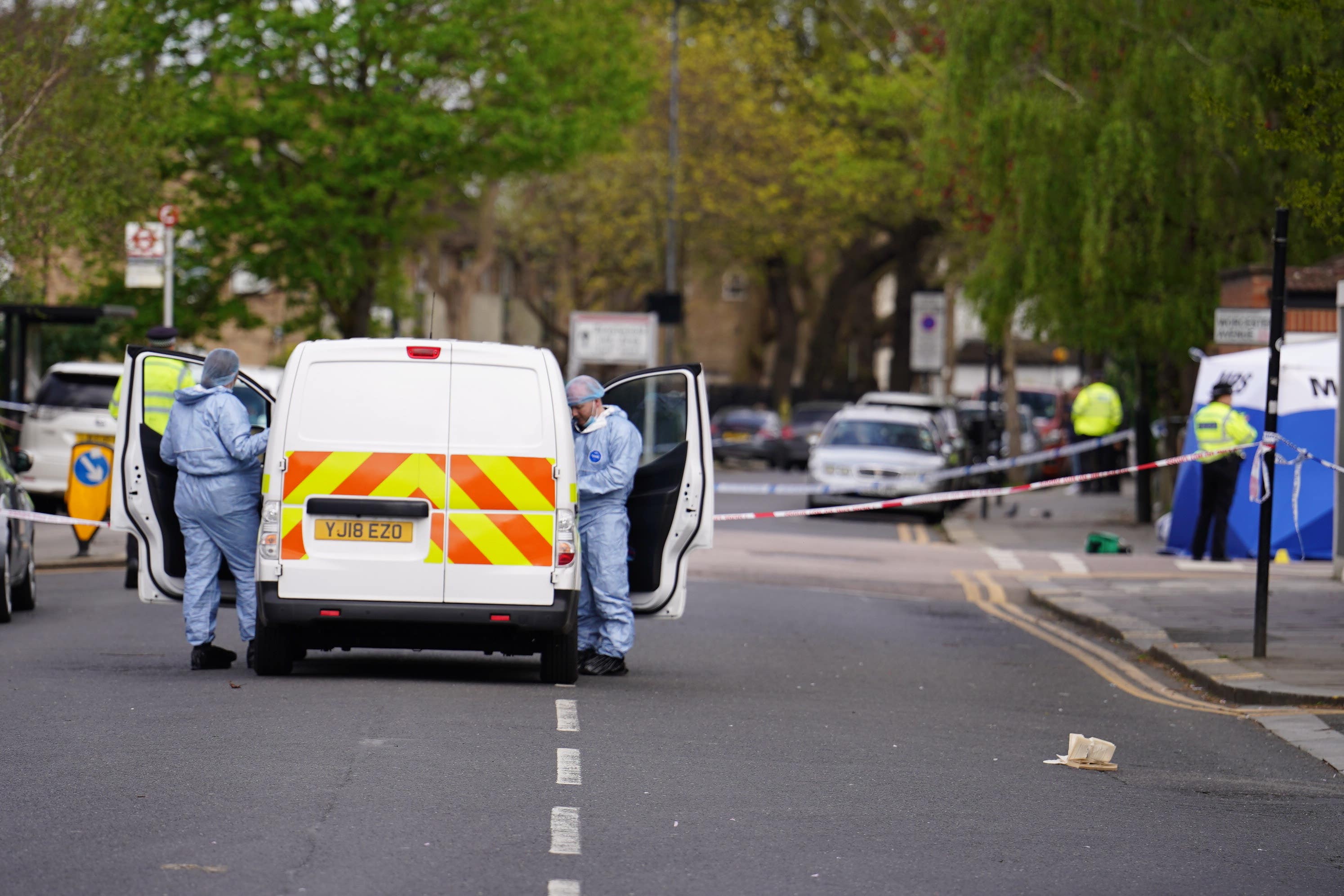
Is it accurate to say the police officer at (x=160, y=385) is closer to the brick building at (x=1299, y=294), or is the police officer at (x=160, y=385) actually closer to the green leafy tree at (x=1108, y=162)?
the brick building at (x=1299, y=294)

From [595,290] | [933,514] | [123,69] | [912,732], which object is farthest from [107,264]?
[595,290]

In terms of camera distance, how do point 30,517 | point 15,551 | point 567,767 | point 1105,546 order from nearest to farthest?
point 567,767 → point 15,551 → point 30,517 → point 1105,546

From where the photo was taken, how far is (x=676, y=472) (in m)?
11.4

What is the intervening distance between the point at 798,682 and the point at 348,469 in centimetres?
320

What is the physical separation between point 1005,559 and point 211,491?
12.8 m

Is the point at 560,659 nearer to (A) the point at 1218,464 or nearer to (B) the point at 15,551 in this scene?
(B) the point at 15,551

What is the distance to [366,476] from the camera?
33.6 ft

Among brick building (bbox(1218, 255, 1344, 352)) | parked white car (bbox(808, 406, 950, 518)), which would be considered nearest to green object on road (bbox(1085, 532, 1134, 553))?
brick building (bbox(1218, 255, 1344, 352))

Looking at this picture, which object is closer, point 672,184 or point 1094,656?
point 1094,656

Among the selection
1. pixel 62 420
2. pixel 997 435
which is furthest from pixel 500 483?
pixel 997 435

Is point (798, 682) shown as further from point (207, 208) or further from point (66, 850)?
point (207, 208)

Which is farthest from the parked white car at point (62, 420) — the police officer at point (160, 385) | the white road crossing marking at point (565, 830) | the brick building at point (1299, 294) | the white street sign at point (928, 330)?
the white street sign at point (928, 330)

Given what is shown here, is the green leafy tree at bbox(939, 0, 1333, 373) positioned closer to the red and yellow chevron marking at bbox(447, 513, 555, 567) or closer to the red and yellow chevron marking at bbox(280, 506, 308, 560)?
the red and yellow chevron marking at bbox(447, 513, 555, 567)

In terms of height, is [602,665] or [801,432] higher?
[602,665]
